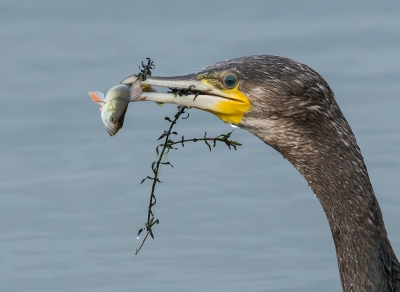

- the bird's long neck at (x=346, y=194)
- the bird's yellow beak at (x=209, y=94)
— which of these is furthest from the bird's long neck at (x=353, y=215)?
the bird's yellow beak at (x=209, y=94)

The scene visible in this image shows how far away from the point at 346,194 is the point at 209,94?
1143 millimetres

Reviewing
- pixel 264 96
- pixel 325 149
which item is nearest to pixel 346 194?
pixel 325 149

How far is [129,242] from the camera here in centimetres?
1258

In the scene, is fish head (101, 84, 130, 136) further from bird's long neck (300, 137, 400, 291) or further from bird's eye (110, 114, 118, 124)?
bird's long neck (300, 137, 400, 291)

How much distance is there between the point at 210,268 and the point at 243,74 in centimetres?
368

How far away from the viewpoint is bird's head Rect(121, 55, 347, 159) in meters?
8.92

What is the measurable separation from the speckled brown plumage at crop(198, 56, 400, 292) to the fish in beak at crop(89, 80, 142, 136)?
20.3 inches

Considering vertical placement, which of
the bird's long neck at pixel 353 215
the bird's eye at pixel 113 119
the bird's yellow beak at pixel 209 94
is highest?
the bird's yellow beak at pixel 209 94

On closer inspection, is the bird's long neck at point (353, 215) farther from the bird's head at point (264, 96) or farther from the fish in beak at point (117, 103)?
the fish in beak at point (117, 103)

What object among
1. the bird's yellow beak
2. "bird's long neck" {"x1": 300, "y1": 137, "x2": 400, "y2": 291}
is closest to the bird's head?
the bird's yellow beak

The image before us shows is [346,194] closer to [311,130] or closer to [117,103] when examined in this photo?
[311,130]

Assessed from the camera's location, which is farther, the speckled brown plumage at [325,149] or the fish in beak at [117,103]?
the fish in beak at [117,103]

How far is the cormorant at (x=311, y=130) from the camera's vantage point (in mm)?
8938

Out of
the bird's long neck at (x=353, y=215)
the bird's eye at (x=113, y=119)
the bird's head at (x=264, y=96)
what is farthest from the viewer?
the bird's eye at (x=113, y=119)
